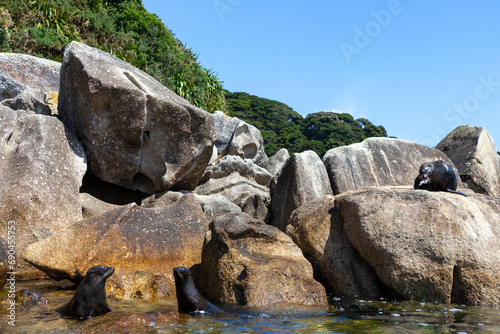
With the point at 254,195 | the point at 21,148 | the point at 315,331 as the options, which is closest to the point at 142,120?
the point at 21,148

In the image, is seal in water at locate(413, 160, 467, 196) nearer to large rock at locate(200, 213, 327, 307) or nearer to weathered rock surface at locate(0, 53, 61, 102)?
large rock at locate(200, 213, 327, 307)

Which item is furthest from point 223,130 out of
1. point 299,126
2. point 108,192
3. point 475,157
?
point 299,126

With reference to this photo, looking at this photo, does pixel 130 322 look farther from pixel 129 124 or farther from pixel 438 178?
pixel 438 178

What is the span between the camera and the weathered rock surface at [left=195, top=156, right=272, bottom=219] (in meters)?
12.8

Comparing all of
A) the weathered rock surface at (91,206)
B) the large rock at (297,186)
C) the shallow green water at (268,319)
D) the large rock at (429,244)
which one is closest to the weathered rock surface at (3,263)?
the shallow green water at (268,319)

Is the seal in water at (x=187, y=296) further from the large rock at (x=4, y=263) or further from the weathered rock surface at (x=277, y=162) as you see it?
the weathered rock surface at (x=277, y=162)

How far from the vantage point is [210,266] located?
5816 mm

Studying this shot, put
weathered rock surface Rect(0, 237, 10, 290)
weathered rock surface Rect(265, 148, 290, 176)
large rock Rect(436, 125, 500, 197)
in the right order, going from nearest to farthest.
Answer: weathered rock surface Rect(0, 237, 10, 290)
large rock Rect(436, 125, 500, 197)
weathered rock surface Rect(265, 148, 290, 176)

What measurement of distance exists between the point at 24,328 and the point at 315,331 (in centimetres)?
263

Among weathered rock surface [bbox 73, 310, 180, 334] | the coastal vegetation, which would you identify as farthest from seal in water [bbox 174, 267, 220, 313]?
the coastal vegetation

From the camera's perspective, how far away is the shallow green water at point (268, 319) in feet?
13.4

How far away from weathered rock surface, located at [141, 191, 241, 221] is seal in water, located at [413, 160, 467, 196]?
4.02 m

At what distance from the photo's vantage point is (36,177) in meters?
6.92

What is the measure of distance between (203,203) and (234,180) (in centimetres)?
349
